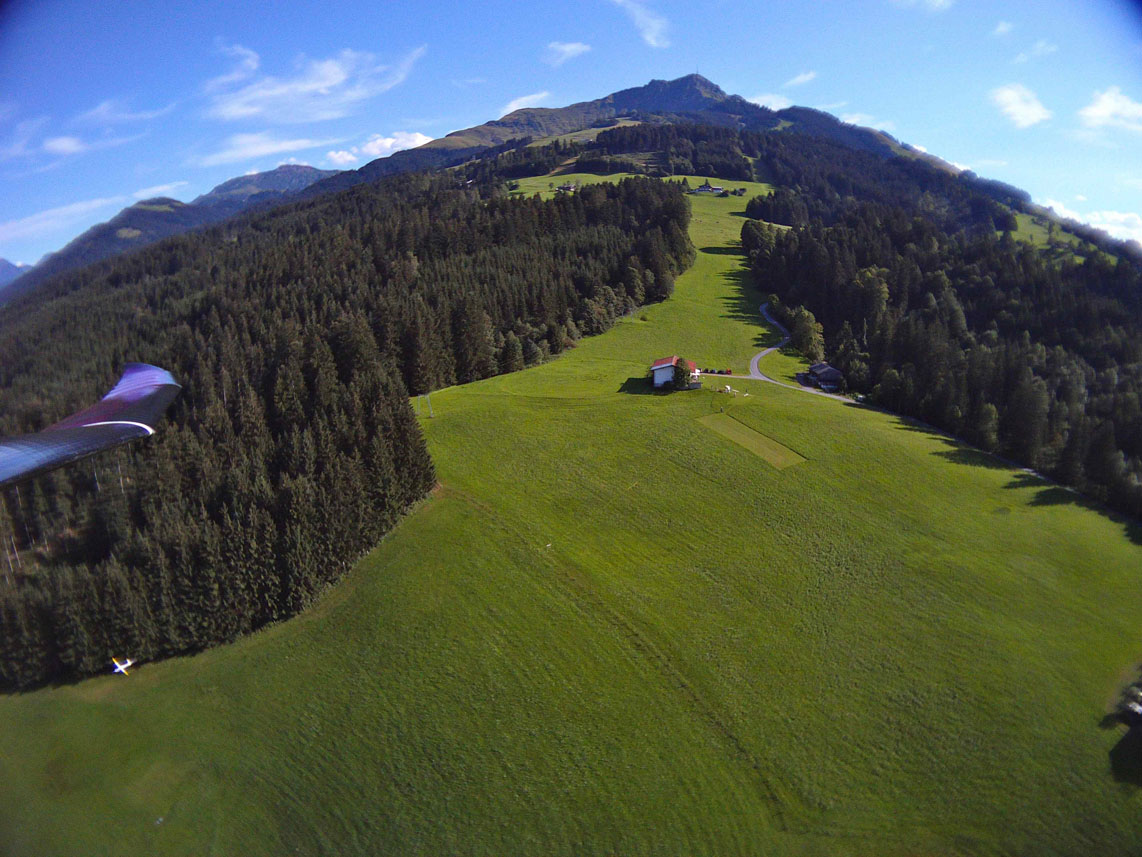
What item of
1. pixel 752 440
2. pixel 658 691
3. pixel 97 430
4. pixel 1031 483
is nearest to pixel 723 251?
pixel 752 440

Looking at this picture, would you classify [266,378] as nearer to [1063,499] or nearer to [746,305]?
[1063,499]

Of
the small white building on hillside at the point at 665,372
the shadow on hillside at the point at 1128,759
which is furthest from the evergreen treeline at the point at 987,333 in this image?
the shadow on hillside at the point at 1128,759

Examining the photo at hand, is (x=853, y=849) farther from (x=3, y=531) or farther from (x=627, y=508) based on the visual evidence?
(x=3, y=531)

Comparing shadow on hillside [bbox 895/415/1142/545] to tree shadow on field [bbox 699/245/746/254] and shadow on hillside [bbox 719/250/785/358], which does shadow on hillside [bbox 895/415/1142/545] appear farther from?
tree shadow on field [bbox 699/245/746/254]

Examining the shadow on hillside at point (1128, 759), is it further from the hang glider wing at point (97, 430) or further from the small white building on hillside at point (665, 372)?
the hang glider wing at point (97, 430)

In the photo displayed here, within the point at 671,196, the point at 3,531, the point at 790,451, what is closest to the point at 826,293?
the point at 671,196
